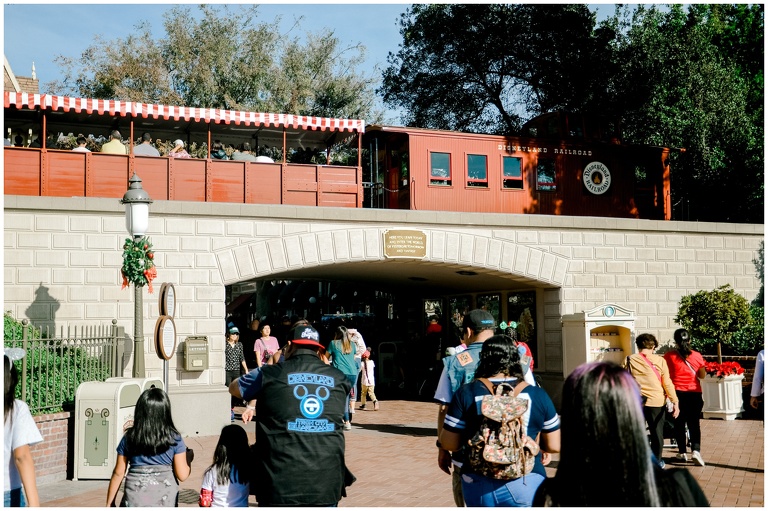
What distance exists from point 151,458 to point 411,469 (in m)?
5.64

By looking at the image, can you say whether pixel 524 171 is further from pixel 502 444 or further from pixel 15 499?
pixel 15 499

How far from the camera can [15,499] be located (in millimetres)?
4656

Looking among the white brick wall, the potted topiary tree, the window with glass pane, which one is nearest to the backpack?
the white brick wall

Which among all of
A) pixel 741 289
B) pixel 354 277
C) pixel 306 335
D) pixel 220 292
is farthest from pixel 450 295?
pixel 306 335

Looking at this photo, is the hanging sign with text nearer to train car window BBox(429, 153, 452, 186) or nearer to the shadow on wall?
train car window BBox(429, 153, 452, 186)

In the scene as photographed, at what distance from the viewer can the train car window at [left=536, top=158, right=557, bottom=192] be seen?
20.0 meters

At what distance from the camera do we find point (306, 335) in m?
5.05

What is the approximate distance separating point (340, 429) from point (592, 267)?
546 inches

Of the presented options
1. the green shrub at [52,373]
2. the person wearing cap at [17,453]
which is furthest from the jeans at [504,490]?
the green shrub at [52,373]

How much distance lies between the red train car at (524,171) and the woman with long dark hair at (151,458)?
537 inches

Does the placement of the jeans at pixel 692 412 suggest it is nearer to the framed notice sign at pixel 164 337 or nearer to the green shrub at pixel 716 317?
the framed notice sign at pixel 164 337

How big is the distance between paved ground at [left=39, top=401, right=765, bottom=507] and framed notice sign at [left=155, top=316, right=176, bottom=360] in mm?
1542

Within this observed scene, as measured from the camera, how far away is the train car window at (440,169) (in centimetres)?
1891

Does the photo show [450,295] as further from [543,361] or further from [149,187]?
[149,187]
